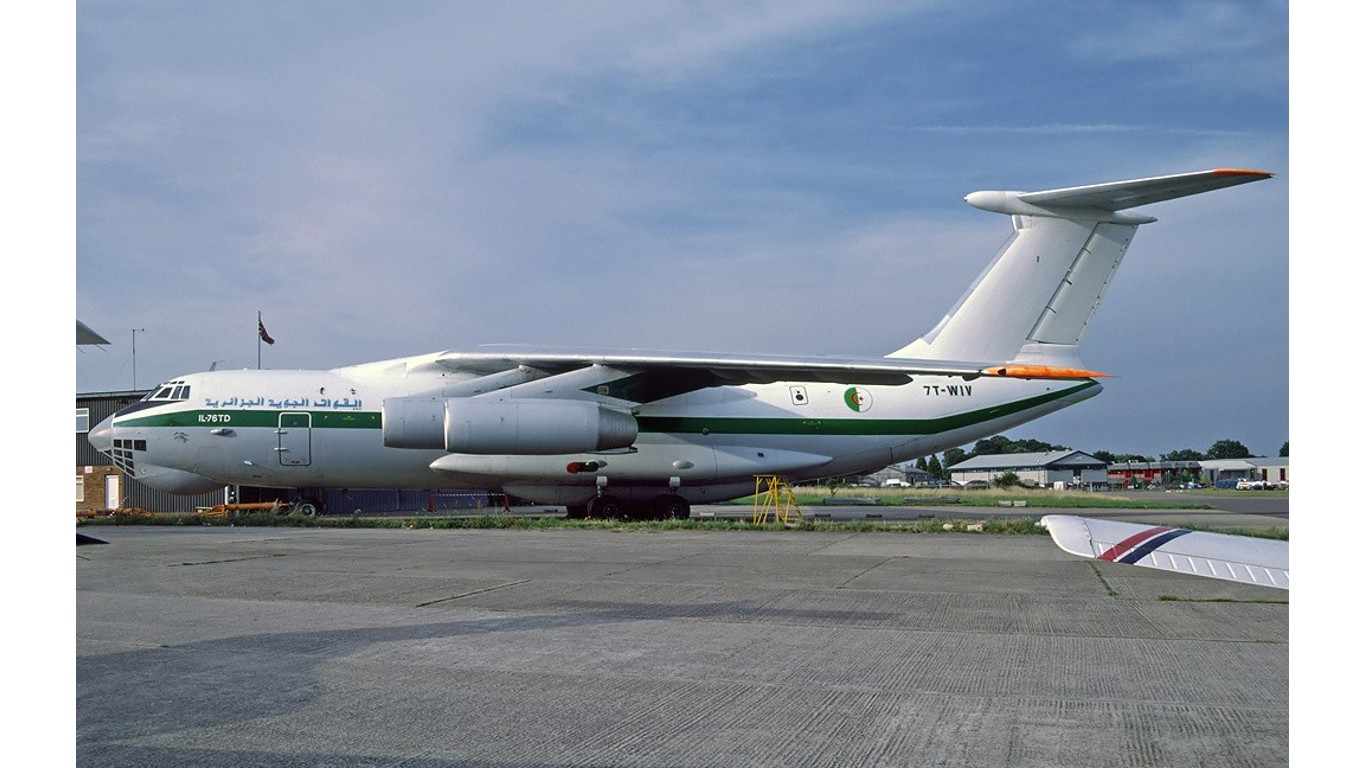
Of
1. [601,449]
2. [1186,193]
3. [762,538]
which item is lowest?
[762,538]

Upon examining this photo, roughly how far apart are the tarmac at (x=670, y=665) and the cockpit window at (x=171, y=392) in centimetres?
877

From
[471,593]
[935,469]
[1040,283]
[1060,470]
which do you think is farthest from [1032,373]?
[935,469]

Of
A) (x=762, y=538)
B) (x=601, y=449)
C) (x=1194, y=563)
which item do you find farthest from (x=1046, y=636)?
(x=601, y=449)

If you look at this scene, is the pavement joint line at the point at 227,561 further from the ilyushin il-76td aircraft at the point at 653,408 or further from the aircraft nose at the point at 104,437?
the aircraft nose at the point at 104,437

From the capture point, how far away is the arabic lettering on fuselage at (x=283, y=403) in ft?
58.6

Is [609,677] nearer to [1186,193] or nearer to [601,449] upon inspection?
[601,449]

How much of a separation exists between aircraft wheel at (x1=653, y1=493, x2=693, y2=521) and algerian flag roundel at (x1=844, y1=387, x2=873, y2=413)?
11.8ft

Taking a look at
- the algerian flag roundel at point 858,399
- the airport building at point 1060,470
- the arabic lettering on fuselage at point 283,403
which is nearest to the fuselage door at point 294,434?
the arabic lettering on fuselage at point 283,403

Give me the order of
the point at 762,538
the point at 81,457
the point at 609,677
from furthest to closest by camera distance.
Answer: the point at 81,457 < the point at 762,538 < the point at 609,677

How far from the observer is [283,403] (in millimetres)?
17859

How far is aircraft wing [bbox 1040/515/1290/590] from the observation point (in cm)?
287

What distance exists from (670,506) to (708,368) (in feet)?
11.8

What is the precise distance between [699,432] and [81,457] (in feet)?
70.1

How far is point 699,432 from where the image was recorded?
62.3 feet
